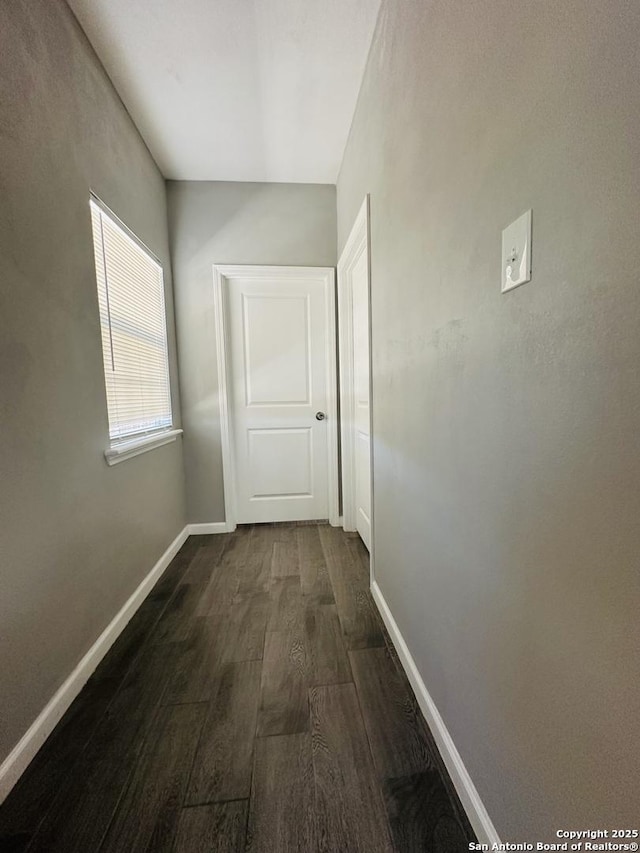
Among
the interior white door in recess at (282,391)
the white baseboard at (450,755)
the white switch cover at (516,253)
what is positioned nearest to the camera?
the white switch cover at (516,253)

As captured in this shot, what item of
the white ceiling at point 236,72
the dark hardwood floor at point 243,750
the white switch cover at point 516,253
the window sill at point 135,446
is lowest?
the dark hardwood floor at point 243,750

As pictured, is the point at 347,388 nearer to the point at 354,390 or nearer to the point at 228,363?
the point at 354,390

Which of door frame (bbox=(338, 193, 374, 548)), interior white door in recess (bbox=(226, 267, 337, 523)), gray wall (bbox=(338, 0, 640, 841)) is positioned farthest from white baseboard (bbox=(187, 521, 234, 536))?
gray wall (bbox=(338, 0, 640, 841))

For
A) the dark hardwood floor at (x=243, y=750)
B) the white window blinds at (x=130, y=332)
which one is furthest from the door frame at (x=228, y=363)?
the dark hardwood floor at (x=243, y=750)

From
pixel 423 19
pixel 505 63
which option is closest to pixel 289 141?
pixel 423 19

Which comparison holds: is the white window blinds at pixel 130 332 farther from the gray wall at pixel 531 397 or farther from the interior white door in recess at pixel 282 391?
the gray wall at pixel 531 397

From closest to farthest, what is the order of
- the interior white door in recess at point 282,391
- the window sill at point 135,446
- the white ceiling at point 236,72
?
1. the white ceiling at point 236,72
2. the window sill at point 135,446
3. the interior white door in recess at point 282,391

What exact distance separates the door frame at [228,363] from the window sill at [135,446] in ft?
1.56

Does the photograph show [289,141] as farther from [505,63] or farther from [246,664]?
[246,664]

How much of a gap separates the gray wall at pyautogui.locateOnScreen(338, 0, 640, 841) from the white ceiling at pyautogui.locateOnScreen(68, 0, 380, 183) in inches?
23.6

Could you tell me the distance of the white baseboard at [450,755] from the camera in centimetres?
81

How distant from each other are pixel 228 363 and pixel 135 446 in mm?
1112

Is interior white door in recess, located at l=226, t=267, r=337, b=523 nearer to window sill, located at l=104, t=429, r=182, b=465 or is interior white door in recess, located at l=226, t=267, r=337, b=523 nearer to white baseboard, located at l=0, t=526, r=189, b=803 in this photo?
window sill, located at l=104, t=429, r=182, b=465

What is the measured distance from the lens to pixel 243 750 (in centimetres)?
108
